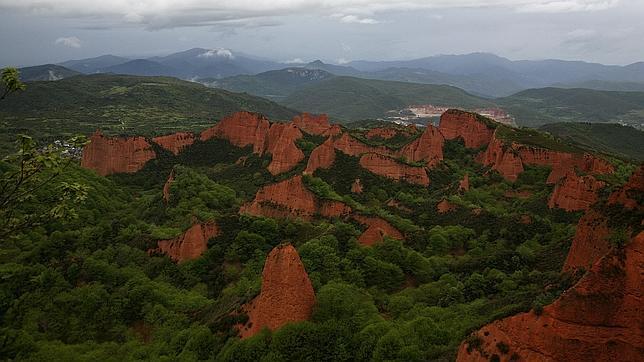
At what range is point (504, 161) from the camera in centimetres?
6156

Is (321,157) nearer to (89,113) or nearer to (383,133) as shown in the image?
(383,133)

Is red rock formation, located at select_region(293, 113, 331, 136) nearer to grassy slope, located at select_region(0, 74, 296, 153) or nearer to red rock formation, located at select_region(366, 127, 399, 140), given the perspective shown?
red rock formation, located at select_region(366, 127, 399, 140)

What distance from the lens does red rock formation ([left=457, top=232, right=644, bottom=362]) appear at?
49.5 feet

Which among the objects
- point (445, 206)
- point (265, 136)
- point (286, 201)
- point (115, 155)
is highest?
point (265, 136)

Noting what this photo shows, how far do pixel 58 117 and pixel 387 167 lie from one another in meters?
128

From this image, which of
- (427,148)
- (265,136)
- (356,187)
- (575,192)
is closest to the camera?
(575,192)

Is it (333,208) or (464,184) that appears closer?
(333,208)

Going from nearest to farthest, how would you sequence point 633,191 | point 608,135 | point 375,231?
point 633,191
point 375,231
point 608,135

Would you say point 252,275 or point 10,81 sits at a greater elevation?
point 10,81

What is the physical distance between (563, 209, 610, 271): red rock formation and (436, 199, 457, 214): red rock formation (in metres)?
23.3

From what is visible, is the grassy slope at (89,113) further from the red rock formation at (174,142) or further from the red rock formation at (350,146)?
the red rock formation at (350,146)

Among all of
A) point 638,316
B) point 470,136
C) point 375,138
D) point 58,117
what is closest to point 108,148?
point 375,138

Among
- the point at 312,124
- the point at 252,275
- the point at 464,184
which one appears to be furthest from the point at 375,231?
the point at 312,124

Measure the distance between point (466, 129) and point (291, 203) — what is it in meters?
36.8
